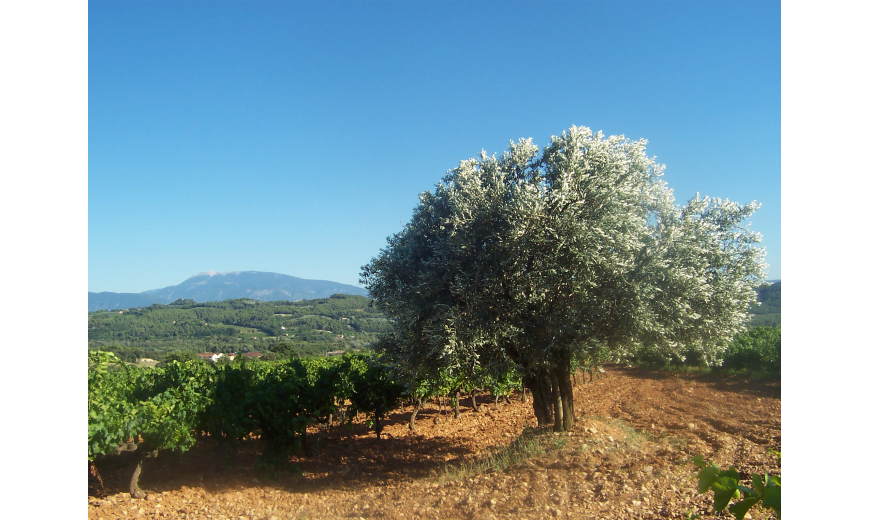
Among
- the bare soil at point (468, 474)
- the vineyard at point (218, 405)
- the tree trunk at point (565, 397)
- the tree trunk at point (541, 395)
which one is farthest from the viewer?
the tree trunk at point (541, 395)

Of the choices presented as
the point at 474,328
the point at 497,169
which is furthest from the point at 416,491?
the point at 497,169

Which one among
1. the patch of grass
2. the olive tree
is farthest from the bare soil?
the olive tree

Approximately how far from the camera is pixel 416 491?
7.99 m

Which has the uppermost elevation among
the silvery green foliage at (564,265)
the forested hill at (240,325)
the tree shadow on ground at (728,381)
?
the silvery green foliage at (564,265)

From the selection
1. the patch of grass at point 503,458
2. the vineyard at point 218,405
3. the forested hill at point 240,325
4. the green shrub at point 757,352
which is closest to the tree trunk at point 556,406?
the patch of grass at point 503,458

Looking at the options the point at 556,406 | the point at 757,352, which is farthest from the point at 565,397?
the point at 757,352

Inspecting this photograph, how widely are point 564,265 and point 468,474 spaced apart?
4377 millimetres

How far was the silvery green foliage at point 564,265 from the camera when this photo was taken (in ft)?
26.3

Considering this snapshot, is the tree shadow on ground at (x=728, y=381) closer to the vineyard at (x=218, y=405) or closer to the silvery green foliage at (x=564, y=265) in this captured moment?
the silvery green foliage at (x=564, y=265)

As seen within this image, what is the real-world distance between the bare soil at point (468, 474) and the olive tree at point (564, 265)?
2050 millimetres

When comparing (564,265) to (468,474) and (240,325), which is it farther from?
(240,325)

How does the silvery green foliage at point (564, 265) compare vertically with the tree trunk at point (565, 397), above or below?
above

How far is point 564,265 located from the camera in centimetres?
823

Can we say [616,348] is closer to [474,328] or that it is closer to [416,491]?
[474,328]
